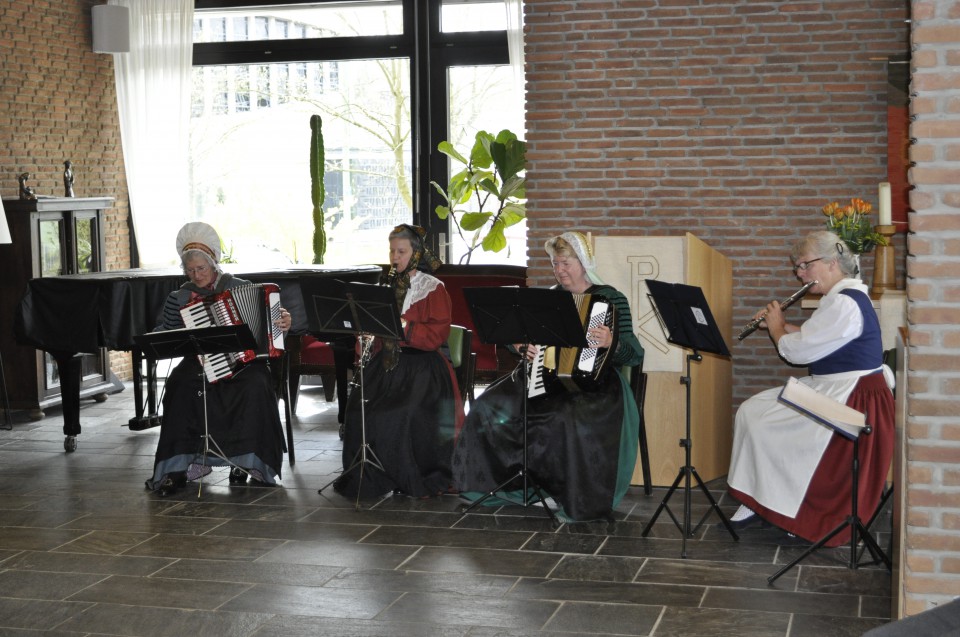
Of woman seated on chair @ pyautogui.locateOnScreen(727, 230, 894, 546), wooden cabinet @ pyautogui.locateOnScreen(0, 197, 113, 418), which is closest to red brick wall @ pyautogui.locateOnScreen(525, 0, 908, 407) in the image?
woman seated on chair @ pyautogui.locateOnScreen(727, 230, 894, 546)

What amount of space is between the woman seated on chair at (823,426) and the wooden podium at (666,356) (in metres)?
0.89

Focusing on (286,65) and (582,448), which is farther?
(286,65)

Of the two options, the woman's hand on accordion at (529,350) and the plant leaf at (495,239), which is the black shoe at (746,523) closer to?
the woman's hand on accordion at (529,350)

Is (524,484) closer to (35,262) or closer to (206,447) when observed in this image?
(206,447)

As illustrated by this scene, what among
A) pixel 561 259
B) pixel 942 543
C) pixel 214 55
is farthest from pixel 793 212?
pixel 214 55

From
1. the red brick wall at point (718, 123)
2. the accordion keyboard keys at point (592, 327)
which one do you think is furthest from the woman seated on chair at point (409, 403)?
the red brick wall at point (718, 123)

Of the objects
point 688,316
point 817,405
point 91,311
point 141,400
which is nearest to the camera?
point 817,405

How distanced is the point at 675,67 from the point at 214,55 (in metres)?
5.09

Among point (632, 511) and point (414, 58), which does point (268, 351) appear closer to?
point (632, 511)

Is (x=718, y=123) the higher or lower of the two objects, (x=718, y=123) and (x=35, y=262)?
the higher

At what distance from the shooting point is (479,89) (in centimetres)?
998

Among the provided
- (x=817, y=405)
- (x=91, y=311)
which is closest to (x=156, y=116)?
(x=91, y=311)

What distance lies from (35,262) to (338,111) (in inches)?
119

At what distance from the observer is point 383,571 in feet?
16.2
